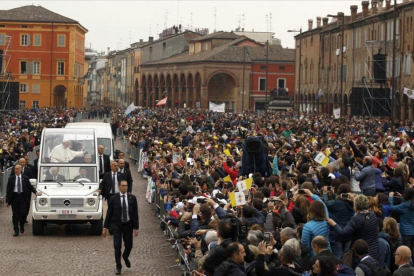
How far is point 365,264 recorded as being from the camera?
1097cm

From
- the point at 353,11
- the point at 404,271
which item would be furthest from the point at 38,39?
the point at 404,271

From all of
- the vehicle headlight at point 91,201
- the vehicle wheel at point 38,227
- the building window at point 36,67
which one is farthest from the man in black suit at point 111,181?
the building window at point 36,67

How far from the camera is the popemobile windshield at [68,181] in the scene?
20750mm

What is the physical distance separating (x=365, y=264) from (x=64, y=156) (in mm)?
12435

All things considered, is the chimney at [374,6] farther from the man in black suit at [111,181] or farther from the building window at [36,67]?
the man in black suit at [111,181]

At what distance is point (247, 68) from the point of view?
117438mm

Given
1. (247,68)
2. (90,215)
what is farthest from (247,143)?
(247,68)

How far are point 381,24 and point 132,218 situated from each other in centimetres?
6291

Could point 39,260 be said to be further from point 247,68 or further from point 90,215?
point 247,68

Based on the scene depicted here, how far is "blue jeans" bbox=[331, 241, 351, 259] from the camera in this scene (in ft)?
41.9

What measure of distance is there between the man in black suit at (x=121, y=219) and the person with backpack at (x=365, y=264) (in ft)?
19.9

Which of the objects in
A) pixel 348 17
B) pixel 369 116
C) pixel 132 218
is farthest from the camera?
pixel 348 17

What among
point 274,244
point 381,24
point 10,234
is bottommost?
point 10,234

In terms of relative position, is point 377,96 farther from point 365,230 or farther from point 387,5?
point 365,230
